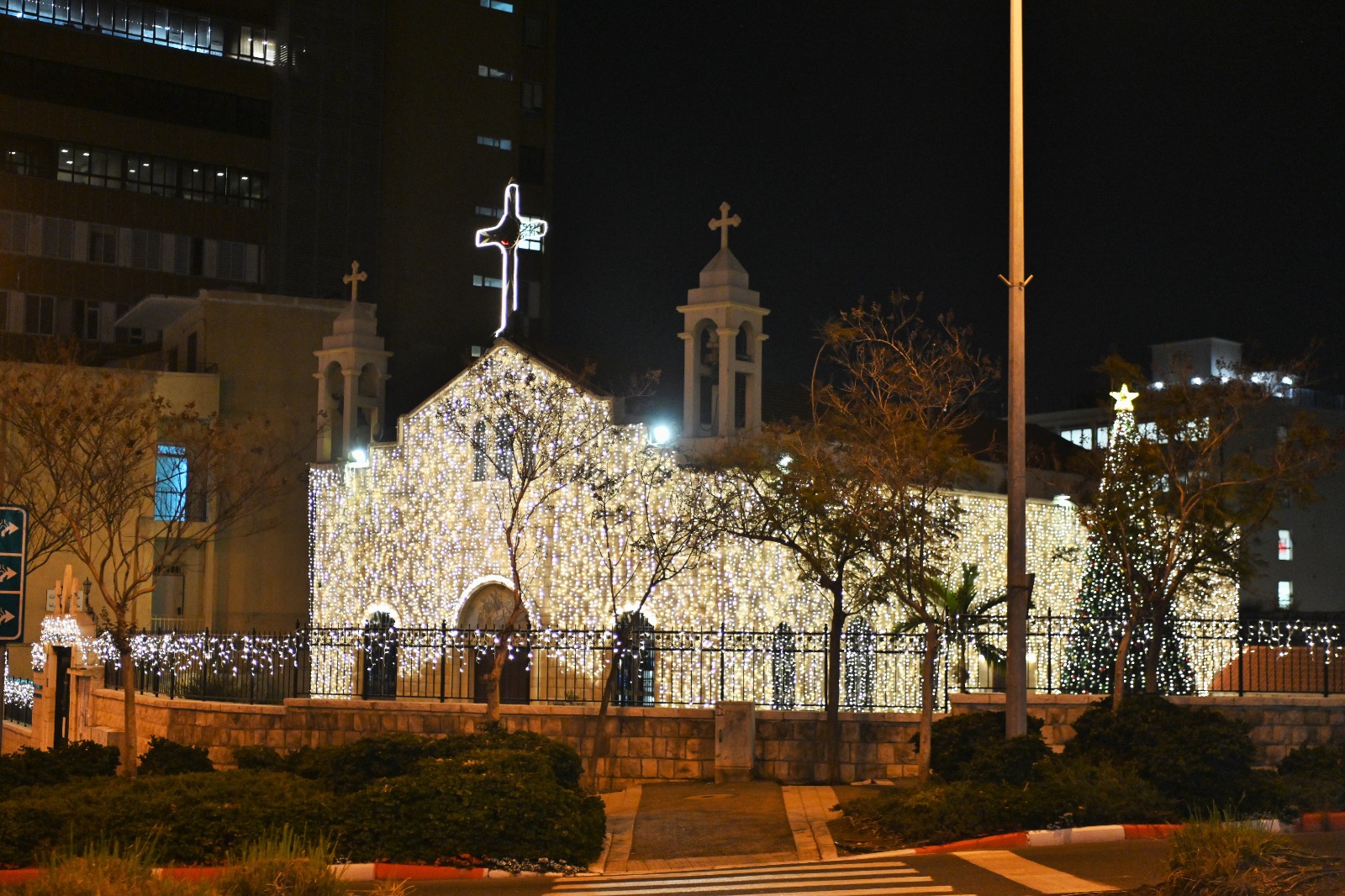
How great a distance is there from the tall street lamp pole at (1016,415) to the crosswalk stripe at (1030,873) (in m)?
2.11

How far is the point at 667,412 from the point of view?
111 ft

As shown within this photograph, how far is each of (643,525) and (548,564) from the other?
3.37m

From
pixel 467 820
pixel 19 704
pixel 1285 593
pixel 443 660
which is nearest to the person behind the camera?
pixel 467 820

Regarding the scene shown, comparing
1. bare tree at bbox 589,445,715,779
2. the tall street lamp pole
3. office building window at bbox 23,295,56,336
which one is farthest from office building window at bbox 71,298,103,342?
the tall street lamp pole

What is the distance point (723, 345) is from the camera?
30.8m

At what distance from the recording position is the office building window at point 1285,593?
8031 cm

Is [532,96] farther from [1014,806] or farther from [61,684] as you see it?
[1014,806]

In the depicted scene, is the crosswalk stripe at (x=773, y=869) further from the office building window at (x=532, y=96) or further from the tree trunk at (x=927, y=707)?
the office building window at (x=532, y=96)

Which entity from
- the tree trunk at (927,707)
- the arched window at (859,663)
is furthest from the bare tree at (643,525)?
the tree trunk at (927,707)

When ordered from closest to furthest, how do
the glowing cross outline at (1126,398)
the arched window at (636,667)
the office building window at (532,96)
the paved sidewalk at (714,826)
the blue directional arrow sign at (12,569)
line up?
the blue directional arrow sign at (12,569) → the paved sidewalk at (714,826) → the arched window at (636,667) → the glowing cross outline at (1126,398) → the office building window at (532,96)

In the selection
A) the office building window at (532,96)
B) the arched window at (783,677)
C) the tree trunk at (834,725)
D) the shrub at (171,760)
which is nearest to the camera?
the shrub at (171,760)

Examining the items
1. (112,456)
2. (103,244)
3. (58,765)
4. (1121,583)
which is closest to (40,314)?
(103,244)

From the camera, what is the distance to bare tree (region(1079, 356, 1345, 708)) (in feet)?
79.9

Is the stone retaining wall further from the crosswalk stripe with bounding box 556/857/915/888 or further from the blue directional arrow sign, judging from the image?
the blue directional arrow sign
